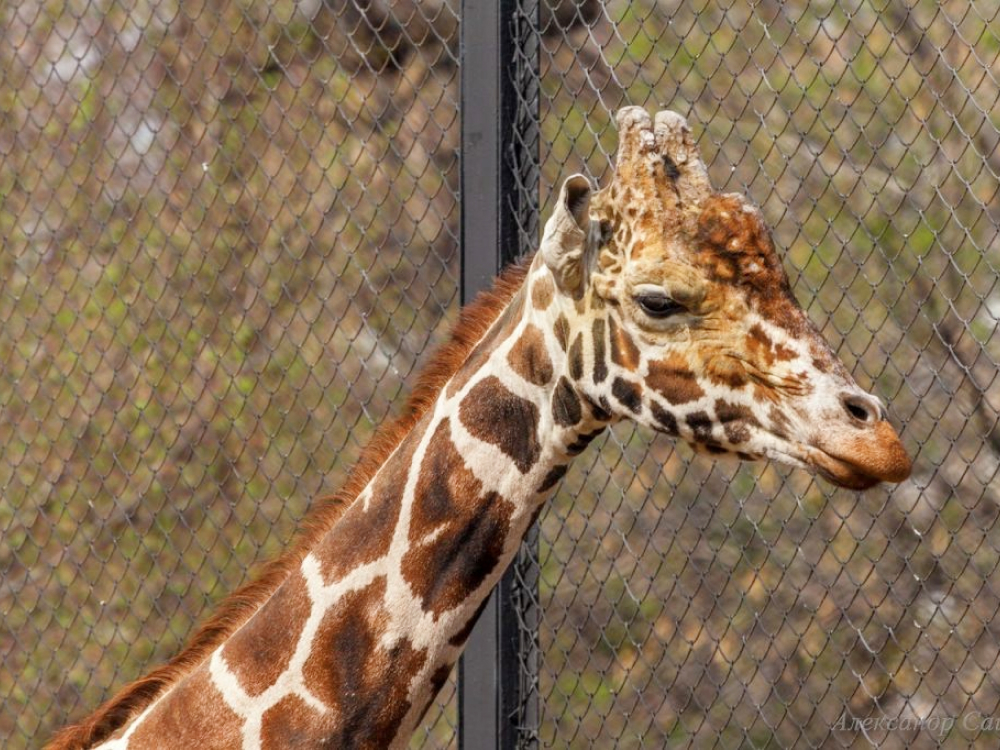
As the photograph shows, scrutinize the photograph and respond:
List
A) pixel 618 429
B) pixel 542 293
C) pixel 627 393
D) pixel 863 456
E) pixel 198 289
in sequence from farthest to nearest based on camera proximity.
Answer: pixel 198 289, pixel 618 429, pixel 542 293, pixel 627 393, pixel 863 456

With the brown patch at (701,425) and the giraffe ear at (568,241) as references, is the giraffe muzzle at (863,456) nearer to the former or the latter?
the brown patch at (701,425)

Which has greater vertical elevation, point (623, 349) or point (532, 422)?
point (623, 349)

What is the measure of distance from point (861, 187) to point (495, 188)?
244cm

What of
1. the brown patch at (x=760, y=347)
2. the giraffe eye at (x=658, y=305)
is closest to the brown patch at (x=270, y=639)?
the giraffe eye at (x=658, y=305)

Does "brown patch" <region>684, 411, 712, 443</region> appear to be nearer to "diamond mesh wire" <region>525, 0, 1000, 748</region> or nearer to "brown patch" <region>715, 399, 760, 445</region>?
"brown patch" <region>715, 399, 760, 445</region>

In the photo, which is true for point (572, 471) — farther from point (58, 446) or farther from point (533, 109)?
point (58, 446)

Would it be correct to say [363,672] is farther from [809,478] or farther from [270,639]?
[809,478]

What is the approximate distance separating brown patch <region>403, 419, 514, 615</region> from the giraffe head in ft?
0.82

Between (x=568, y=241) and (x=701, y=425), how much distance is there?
0.38 meters

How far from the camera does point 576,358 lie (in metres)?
2.66

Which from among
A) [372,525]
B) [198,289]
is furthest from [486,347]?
[198,289]

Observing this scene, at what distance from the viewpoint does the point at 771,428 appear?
251cm

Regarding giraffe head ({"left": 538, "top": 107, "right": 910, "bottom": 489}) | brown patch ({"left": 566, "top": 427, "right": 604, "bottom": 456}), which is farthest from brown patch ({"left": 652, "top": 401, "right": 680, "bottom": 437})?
brown patch ({"left": 566, "top": 427, "right": 604, "bottom": 456})

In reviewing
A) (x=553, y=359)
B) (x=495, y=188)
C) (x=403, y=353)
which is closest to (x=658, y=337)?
(x=553, y=359)
